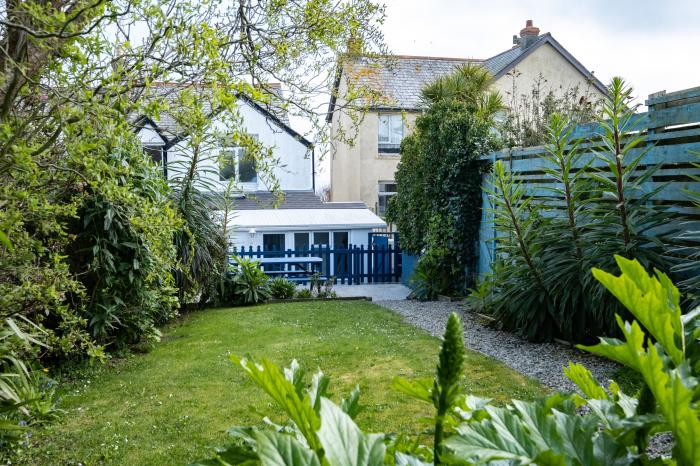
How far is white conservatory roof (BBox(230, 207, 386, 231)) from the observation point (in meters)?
18.2

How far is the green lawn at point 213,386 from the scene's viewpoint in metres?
4.36

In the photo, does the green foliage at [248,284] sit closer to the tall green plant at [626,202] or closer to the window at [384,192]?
the tall green plant at [626,202]

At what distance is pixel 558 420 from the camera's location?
1065 millimetres

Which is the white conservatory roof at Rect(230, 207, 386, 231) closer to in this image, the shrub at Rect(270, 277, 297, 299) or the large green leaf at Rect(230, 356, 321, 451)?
the shrub at Rect(270, 277, 297, 299)

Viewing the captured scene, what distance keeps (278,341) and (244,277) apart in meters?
4.25

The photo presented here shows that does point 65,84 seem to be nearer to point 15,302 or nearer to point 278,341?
point 15,302

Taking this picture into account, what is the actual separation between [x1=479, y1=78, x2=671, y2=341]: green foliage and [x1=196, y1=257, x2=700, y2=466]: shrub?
5230mm

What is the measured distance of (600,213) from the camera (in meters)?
6.68

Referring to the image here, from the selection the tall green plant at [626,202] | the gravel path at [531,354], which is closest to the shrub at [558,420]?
the gravel path at [531,354]

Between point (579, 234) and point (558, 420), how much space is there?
5997 millimetres

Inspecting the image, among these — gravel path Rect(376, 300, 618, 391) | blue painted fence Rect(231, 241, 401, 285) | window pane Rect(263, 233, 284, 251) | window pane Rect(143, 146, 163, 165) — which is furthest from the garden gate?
gravel path Rect(376, 300, 618, 391)

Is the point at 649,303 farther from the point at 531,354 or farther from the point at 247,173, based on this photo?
the point at 247,173

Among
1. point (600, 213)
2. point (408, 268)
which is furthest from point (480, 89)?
point (600, 213)

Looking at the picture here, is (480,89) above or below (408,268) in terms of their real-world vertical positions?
above
